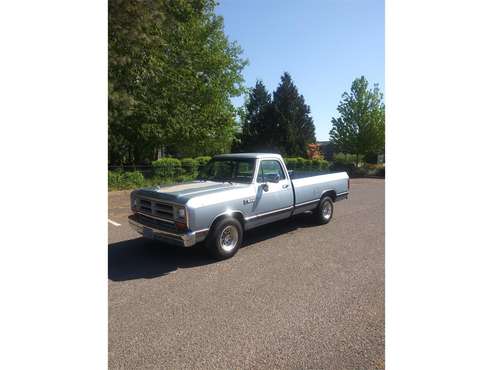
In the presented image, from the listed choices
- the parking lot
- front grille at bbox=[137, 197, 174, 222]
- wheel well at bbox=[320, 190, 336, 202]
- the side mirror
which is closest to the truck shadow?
the parking lot

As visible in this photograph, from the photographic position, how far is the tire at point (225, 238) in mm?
4773

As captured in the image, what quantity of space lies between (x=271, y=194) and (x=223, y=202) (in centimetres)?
123

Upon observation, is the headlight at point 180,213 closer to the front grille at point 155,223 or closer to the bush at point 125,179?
the front grille at point 155,223

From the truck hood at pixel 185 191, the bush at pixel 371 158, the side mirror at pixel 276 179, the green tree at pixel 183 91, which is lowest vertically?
the truck hood at pixel 185 191

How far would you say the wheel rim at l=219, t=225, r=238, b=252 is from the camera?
4.96m

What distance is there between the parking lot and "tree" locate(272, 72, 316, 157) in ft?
93.5

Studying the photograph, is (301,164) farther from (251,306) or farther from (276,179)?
(251,306)

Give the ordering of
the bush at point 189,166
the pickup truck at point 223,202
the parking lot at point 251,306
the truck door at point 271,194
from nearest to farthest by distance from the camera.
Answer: the parking lot at point 251,306 < the pickup truck at point 223,202 < the truck door at point 271,194 < the bush at point 189,166

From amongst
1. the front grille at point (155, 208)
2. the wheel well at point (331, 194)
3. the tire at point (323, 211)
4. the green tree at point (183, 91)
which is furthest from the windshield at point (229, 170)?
the green tree at point (183, 91)

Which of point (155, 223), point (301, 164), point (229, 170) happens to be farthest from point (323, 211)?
point (301, 164)

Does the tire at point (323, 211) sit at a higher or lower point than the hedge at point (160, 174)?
lower

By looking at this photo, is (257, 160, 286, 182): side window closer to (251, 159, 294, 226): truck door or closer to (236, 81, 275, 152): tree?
(251, 159, 294, 226): truck door

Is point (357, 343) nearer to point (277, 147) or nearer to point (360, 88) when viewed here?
point (360, 88)

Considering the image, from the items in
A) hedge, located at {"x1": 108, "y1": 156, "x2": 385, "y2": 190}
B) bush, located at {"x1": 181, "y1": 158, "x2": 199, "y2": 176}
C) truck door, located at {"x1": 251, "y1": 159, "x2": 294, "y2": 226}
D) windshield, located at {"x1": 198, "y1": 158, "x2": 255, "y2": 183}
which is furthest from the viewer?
bush, located at {"x1": 181, "y1": 158, "x2": 199, "y2": 176}
